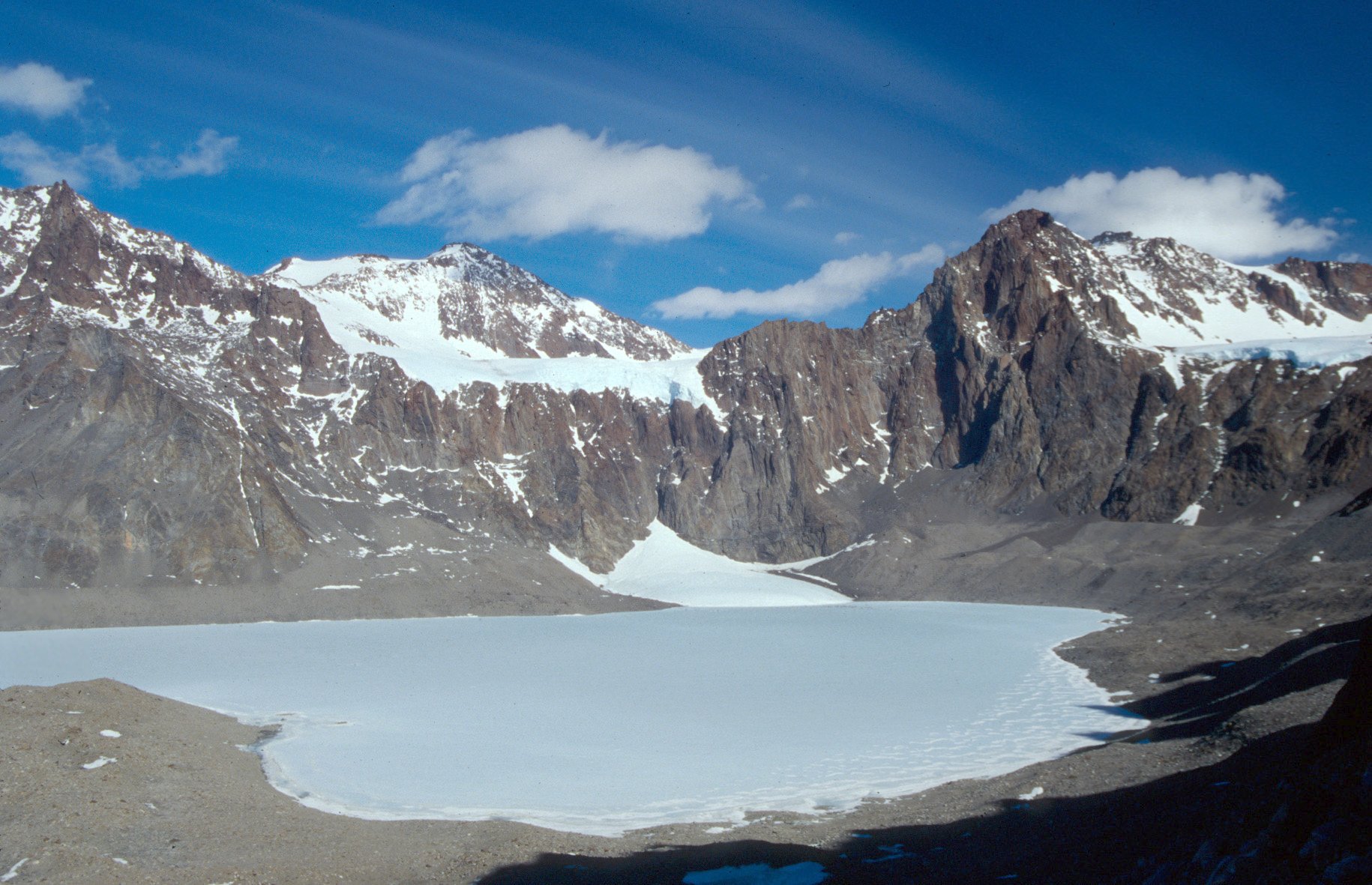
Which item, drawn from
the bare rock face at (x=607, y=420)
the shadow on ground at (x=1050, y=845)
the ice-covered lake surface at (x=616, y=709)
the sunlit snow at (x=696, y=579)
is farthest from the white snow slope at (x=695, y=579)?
the shadow on ground at (x=1050, y=845)

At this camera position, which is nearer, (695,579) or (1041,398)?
(695,579)

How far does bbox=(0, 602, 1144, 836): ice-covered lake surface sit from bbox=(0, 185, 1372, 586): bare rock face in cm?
2552

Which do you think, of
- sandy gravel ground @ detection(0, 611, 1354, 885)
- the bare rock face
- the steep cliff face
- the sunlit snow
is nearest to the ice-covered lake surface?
sandy gravel ground @ detection(0, 611, 1354, 885)

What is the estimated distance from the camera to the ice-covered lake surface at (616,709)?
24.1 meters

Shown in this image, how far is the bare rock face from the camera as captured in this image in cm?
9725

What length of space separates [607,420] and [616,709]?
4750 inches

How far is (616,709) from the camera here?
37.8 m

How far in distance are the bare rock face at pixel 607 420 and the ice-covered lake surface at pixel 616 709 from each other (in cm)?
2552

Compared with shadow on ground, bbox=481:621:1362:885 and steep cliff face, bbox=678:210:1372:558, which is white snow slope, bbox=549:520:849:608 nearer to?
steep cliff face, bbox=678:210:1372:558

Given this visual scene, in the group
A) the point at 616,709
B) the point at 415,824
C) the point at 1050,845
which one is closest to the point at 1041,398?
the point at 616,709

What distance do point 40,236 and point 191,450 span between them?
59380mm

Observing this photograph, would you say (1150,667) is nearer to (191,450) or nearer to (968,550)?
(968,550)

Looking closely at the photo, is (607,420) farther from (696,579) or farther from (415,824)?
(415,824)

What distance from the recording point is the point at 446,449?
5305 inches
